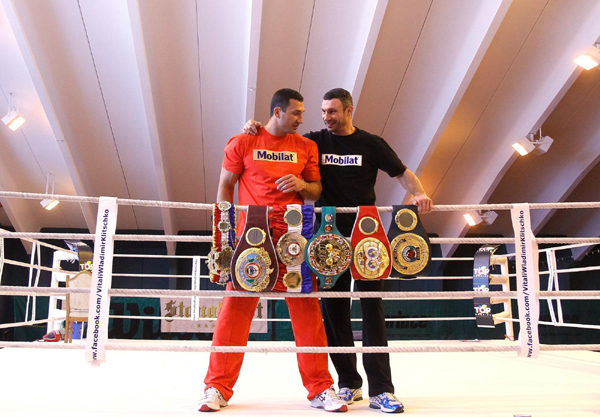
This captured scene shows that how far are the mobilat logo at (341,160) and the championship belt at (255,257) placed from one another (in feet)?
1.38

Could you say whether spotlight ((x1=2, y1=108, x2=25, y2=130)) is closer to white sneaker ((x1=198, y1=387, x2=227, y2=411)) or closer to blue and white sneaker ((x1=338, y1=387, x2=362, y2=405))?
white sneaker ((x1=198, y1=387, x2=227, y2=411))

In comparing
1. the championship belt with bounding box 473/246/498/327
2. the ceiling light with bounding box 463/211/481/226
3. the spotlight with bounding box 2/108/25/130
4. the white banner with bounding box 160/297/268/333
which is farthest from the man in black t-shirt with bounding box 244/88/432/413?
the ceiling light with bounding box 463/211/481/226

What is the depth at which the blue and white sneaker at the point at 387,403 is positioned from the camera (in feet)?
5.20

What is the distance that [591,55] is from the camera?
17.2ft

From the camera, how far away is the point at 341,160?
6.50 feet

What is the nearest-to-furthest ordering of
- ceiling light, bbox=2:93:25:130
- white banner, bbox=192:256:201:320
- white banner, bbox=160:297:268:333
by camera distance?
white banner, bbox=192:256:201:320 → ceiling light, bbox=2:93:25:130 → white banner, bbox=160:297:268:333

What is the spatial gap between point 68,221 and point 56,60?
3828 mm

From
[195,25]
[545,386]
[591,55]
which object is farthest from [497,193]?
[545,386]

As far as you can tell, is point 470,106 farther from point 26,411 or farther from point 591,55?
point 26,411

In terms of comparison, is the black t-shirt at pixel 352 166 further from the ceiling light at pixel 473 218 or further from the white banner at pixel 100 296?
the ceiling light at pixel 473 218

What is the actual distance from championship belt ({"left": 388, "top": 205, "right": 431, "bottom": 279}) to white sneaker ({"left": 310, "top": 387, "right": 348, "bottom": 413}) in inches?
18.7

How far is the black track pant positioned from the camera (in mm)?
1722

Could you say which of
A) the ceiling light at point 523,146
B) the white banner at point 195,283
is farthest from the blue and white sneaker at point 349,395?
the ceiling light at point 523,146

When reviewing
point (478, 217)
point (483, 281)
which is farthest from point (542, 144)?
point (483, 281)
